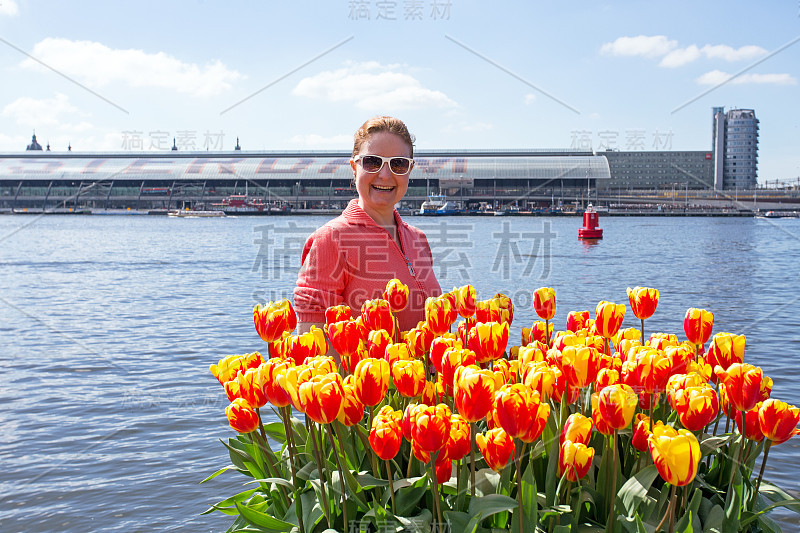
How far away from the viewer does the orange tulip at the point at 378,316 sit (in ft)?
7.11

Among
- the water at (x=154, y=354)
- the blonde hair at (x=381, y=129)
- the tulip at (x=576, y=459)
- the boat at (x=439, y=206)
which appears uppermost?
the boat at (x=439, y=206)

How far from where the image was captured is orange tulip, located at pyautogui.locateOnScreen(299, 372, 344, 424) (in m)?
1.45

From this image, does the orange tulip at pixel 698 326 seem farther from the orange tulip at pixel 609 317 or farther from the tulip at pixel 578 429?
the tulip at pixel 578 429

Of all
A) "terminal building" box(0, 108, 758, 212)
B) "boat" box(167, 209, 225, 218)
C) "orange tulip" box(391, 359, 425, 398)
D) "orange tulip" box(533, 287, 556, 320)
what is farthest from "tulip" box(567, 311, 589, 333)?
"boat" box(167, 209, 225, 218)

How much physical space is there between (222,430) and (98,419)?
1080mm

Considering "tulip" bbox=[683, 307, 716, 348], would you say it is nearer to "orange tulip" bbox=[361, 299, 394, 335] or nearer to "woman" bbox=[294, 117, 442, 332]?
"orange tulip" bbox=[361, 299, 394, 335]

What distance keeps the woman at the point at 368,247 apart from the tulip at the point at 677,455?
1.50 metres

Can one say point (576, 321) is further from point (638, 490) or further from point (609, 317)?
point (638, 490)

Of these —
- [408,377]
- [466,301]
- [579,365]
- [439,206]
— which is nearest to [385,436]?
[408,377]

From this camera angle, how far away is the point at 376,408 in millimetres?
1990

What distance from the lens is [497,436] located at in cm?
153

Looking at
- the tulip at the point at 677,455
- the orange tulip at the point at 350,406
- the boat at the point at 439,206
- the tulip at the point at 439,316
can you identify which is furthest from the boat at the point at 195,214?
the tulip at the point at 677,455

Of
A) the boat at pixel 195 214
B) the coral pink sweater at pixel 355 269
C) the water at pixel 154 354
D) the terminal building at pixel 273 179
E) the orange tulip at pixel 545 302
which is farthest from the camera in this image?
the boat at pixel 195 214

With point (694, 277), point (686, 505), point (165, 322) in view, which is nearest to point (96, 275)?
point (165, 322)
